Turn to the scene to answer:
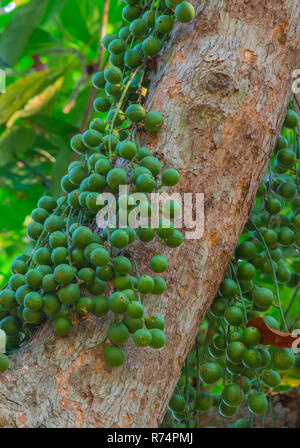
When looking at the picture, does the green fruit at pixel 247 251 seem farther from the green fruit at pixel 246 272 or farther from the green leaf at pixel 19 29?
the green leaf at pixel 19 29

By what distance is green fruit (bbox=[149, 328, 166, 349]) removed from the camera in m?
1.03

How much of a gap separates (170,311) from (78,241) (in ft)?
0.84

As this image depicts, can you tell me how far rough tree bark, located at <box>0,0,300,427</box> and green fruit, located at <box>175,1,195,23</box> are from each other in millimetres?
56

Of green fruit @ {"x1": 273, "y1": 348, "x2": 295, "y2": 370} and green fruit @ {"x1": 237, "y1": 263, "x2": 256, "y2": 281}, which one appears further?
green fruit @ {"x1": 237, "y1": 263, "x2": 256, "y2": 281}

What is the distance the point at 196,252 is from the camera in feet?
3.85

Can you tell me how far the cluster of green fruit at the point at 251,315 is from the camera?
129cm

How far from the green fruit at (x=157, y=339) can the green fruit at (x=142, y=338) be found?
2 centimetres

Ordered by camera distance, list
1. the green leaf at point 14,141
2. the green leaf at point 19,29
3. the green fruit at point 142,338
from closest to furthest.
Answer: the green fruit at point 142,338
the green leaf at point 19,29
the green leaf at point 14,141

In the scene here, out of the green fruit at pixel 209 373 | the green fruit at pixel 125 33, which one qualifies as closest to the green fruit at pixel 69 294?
the green fruit at pixel 209 373

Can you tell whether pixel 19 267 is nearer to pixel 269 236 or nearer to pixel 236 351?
pixel 236 351

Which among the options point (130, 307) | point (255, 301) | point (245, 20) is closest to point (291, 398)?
point (255, 301)

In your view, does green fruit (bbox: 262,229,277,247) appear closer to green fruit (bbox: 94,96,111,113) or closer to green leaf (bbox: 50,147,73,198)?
green fruit (bbox: 94,96,111,113)

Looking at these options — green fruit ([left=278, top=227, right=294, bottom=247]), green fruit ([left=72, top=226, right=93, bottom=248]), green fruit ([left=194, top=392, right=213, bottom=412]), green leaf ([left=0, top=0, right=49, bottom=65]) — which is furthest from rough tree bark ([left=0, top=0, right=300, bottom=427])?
green leaf ([left=0, top=0, right=49, bottom=65])

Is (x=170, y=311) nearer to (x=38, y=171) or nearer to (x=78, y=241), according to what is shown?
(x=78, y=241)
